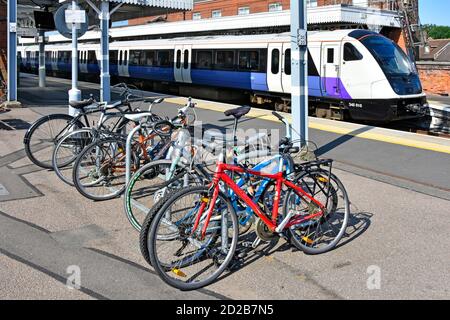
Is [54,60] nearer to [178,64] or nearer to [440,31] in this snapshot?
[178,64]

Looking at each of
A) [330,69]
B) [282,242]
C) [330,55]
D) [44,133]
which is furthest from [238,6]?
[282,242]

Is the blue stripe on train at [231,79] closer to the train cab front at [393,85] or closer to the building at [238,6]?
the train cab front at [393,85]

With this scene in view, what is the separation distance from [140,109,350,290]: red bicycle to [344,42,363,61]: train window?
10.2 meters

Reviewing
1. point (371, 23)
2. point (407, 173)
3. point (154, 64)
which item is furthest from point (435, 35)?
point (407, 173)

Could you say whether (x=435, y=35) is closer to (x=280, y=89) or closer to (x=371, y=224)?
(x=280, y=89)

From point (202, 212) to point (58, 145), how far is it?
3.19 m

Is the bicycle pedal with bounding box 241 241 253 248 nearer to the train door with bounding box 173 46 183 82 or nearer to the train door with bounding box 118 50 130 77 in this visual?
the train door with bounding box 173 46 183 82

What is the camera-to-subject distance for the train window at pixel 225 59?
751 inches

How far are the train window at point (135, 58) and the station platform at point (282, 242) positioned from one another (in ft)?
59.0

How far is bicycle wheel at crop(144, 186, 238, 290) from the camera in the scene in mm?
3680

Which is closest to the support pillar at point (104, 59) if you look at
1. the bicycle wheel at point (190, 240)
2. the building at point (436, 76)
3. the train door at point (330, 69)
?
the train door at point (330, 69)

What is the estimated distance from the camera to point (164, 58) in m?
23.3

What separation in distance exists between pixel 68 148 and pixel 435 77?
27.1 meters

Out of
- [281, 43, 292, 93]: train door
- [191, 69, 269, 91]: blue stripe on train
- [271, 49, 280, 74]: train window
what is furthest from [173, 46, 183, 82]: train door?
[281, 43, 292, 93]: train door
